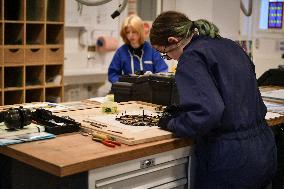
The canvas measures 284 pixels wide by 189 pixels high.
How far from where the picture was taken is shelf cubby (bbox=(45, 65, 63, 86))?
4.36m

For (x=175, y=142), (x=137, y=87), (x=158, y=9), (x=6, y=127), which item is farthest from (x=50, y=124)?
(x=158, y=9)

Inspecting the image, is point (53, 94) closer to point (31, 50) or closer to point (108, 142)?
point (31, 50)

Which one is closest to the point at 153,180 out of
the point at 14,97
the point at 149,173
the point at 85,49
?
the point at 149,173

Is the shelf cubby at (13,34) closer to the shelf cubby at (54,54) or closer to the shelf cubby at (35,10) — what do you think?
the shelf cubby at (35,10)

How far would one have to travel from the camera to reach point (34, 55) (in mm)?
4102

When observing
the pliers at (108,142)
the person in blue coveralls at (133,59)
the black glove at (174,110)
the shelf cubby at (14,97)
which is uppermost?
the person in blue coveralls at (133,59)

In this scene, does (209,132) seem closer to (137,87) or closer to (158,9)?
(137,87)

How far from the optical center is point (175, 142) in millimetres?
1830

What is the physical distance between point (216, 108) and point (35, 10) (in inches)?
114

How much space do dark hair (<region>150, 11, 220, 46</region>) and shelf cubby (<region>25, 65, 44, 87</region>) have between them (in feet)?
8.21

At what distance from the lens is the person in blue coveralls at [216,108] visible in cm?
171

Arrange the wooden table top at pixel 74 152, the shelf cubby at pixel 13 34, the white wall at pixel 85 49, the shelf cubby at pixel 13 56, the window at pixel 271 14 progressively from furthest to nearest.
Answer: the window at pixel 271 14 → the white wall at pixel 85 49 → the shelf cubby at pixel 13 34 → the shelf cubby at pixel 13 56 → the wooden table top at pixel 74 152

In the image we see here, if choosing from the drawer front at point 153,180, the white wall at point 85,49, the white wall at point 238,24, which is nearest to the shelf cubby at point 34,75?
the white wall at point 85,49

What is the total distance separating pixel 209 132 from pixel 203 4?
331cm
